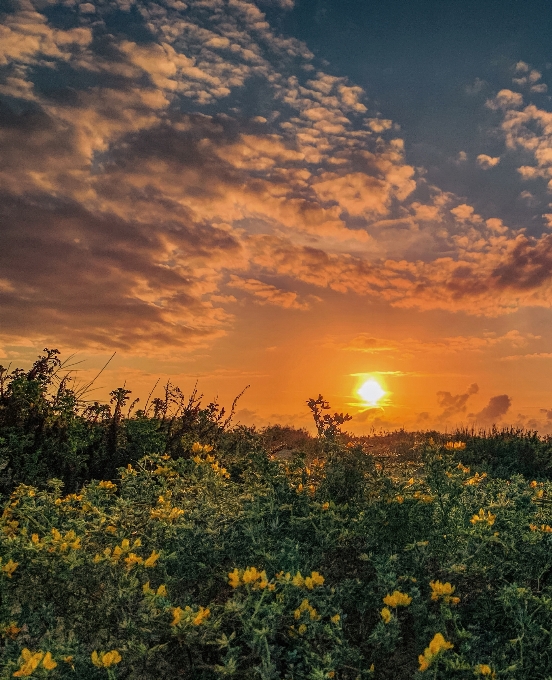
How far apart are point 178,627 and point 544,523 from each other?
11.3ft

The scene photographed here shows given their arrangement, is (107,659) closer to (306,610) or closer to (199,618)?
(199,618)

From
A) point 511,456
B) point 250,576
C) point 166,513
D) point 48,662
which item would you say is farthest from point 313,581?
point 511,456

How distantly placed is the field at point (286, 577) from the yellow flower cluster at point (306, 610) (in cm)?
1

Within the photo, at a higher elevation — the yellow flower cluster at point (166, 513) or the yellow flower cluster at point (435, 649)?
the yellow flower cluster at point (166, 513)

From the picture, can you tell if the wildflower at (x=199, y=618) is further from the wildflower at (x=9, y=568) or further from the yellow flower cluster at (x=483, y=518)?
the yellow flower cluster at (x=483, y=518)

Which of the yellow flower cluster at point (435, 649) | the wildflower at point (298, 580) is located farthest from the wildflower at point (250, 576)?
the yellow flower cluster at point (435, 649)

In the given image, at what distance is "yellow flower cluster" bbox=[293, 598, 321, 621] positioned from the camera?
11.8 feet

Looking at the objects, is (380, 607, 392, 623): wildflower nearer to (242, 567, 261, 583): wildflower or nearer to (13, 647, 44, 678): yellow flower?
(242, 567, 261, 583): wildflower

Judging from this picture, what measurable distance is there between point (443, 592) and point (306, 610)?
0.85 m

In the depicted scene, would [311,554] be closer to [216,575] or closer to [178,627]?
[216,575]

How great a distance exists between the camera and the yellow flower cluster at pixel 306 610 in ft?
11.8

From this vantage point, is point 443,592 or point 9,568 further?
point 9,568

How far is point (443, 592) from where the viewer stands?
12.6ft

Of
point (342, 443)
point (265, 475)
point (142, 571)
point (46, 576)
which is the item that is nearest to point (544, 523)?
point (342, 443)
